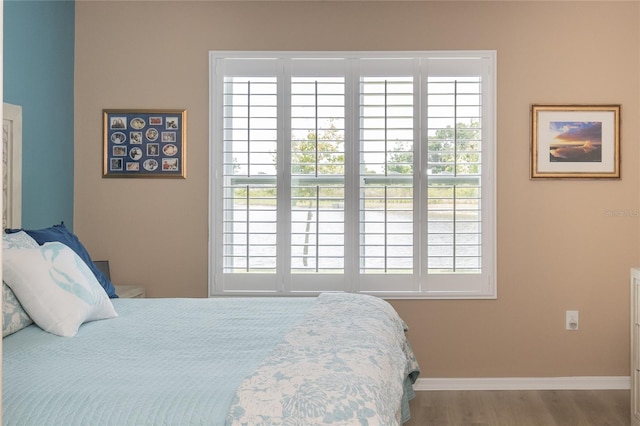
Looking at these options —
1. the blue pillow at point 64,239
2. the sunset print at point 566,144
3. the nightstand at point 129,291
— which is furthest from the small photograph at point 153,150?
the sunset print at point 566,144

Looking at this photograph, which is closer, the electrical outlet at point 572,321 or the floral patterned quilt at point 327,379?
the floral patterned quilt at point 327,379

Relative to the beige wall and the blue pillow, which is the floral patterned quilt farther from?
the beige wall

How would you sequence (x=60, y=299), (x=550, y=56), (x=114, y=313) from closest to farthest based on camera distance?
1. (x=60, y=299)
2. (x=114, y=313)
3. (x=550, y=56)

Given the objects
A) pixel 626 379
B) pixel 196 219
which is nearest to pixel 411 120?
pixel 196 219

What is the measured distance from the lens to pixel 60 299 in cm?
A: 223

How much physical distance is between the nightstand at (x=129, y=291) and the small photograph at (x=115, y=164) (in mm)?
715

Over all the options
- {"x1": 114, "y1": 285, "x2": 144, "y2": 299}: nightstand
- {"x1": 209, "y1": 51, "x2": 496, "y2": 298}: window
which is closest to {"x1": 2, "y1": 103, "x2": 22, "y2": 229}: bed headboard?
{"x1": 114, "y1": 285, "x2": 144, "y2": 299}: nightstand

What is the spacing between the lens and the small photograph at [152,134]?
3.85 m

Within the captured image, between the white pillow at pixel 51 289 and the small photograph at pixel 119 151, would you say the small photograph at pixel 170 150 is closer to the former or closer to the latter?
the small photograph at pixel 119 151

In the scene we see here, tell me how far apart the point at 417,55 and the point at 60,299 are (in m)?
2.49

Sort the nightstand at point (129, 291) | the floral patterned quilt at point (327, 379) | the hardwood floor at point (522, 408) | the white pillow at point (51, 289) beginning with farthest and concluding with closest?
the nightstand at point (129, 291), the hardwood floor at point (522, 408), the white pillow at point (51, 289), the floral patterned quilt at point (327, 379)

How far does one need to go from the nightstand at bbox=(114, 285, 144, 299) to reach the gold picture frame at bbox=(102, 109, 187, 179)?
0.68 metres

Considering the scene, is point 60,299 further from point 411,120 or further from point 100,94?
point 411,120

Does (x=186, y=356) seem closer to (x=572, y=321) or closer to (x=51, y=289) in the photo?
(x=51, y=289)
